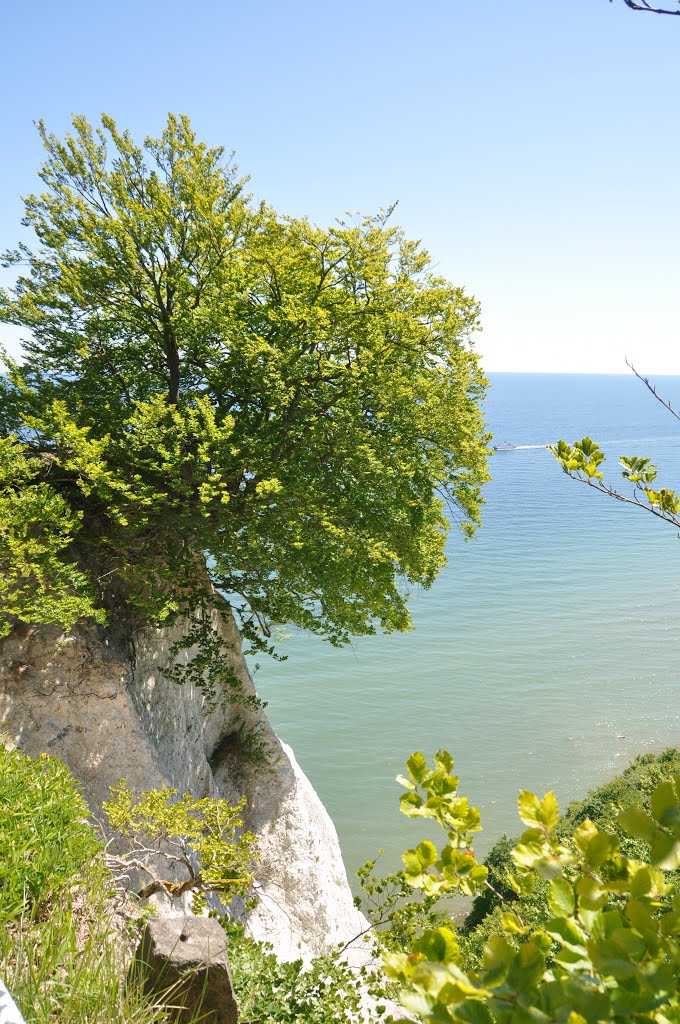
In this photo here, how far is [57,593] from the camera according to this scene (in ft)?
34.7

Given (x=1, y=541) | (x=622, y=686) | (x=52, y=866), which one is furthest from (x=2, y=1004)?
(x=622, y=686)

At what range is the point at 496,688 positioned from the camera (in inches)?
1182

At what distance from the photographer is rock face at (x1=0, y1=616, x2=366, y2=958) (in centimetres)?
1079

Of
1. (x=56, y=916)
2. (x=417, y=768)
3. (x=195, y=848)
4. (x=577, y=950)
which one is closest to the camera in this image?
(x=577, y=950)

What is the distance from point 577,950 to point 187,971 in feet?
15.6

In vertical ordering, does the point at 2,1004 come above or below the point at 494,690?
above

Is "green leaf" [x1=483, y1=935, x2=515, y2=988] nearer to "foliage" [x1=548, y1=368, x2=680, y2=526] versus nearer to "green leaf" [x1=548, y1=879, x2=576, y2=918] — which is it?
"green leaf" [x1=548, y1=879, x2=576, y2=918]

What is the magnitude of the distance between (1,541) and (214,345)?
15.6 feet

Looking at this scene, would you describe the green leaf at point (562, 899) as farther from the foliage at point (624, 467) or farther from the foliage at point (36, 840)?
the foliage at point (36, 840)

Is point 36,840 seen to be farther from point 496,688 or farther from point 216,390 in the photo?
point 496,688

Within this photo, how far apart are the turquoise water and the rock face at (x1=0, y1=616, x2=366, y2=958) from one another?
6855 millimetres

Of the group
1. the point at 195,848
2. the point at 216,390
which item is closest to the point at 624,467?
the point at 195,848

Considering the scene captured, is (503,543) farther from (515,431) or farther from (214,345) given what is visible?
(515,431)

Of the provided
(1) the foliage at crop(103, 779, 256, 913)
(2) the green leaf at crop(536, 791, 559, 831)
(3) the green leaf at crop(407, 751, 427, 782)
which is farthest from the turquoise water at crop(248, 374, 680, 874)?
(2) the green leaf at crop(536, 791, 559, 831)
